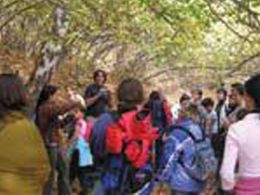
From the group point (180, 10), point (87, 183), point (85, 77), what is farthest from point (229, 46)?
point (87, 183)

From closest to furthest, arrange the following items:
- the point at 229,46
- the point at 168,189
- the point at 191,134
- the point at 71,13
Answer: the point at 191,134 < the point at 168,189 < the point at 71,13 < the point at 229,46

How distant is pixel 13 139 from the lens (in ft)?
18.4

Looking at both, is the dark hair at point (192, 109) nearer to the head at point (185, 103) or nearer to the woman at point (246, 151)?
the head at point (185, 103)

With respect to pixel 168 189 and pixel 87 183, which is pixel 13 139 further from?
pixel 87 183

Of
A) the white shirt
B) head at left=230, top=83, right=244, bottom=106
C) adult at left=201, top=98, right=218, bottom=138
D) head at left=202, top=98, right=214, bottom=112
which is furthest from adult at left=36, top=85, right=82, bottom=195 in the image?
head at left=202, top=98, right=214, bottom=112

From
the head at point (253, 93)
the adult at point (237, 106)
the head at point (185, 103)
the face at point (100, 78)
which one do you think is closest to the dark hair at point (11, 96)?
the head at point (253, 93)

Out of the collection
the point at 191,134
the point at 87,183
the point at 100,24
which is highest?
the point at 100,24

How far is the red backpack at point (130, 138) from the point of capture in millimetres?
7770

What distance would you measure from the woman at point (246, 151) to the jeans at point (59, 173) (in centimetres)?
407

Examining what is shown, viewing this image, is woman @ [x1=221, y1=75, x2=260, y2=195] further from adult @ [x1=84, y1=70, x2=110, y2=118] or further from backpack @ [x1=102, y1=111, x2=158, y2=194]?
adult @ [x1=84, y1=70, x2=110, y2=118]

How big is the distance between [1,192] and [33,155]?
0.31 m

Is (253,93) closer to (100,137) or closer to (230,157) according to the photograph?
(230,157)

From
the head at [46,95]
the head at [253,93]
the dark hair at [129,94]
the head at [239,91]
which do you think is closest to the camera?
the head at [253,93]

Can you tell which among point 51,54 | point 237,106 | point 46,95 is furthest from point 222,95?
point 46,95
